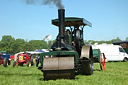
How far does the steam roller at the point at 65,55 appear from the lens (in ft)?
30.2

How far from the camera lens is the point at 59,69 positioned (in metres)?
9.09

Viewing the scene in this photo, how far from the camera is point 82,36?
42.4 feet

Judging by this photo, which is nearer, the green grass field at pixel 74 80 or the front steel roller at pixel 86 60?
the green grass field at pixel 74 80

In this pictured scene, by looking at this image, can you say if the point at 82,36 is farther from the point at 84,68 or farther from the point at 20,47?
the point at 20,47

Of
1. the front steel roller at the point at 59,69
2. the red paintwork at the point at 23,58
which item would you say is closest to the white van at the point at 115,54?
the red paintwork at the point at 23,58

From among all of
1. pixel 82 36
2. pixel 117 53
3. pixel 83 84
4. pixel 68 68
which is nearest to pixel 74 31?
pixel 82 36

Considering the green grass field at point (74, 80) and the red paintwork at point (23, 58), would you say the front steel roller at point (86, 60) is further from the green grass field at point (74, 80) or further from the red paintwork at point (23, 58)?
the red paintwork at point (23, 58)

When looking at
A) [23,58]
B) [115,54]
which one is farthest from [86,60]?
[115,54]

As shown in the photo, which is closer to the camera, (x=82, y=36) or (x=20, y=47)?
(x=82, y=36)

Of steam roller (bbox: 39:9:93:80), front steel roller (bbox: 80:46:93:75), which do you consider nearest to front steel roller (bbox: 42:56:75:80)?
steam roller (bbox: 39:9:93:80)

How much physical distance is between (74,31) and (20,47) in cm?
11778

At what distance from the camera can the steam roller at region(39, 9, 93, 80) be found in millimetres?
9203

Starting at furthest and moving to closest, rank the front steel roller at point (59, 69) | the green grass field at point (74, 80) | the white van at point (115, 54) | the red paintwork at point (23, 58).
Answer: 1. the white van at point (115, 54)
2. the red paintwork at point (23, 58)
3. the front steel roller at point (59, 69)
4. the green grass field at point (74, 80)

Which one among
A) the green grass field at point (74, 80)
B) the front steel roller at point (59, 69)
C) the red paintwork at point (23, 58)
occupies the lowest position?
the green grass field at point (74, 80)
